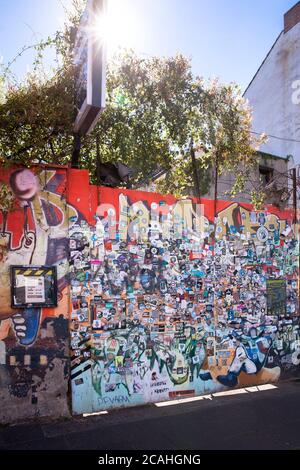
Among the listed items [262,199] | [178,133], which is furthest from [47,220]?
[262,199]

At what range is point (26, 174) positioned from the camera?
5.59 m

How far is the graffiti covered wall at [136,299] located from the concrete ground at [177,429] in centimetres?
34

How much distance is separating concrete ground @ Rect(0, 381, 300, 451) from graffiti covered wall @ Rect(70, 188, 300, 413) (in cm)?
43

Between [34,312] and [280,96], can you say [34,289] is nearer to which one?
[34,312]

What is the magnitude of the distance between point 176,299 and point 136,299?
681 mm

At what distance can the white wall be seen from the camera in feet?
54.6

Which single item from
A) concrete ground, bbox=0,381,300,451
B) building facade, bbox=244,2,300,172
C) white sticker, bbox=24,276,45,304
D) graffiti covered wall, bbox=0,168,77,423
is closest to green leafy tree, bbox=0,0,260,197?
graffiti covered wall, bbox=0,168,77,423

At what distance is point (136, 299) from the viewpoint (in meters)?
6.21

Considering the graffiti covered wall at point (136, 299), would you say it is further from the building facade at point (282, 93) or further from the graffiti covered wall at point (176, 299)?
the building facade at point (282, 93)

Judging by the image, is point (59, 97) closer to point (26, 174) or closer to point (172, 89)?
point (26, 174)

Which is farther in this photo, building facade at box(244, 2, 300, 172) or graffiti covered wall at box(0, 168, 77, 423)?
building facade at box(244, 2, 300, 172)

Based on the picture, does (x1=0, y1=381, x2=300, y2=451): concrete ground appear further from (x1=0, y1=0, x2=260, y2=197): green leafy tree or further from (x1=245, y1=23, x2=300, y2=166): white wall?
(x1=245, y1=23, x2=300, y2=166): white wall

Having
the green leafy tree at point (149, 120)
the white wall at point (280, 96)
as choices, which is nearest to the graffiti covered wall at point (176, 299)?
the green leafy tree at point (149, 120)

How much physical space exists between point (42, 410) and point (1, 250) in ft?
6.90
